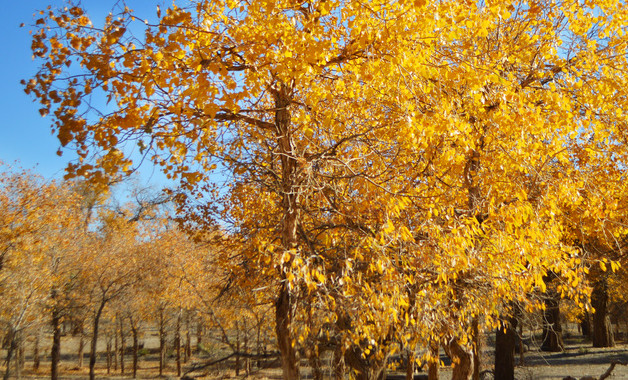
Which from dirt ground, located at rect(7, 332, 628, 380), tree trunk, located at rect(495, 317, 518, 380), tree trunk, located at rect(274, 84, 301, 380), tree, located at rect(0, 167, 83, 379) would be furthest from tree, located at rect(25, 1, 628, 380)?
tree, located at rect(0, 167, 83, 379)

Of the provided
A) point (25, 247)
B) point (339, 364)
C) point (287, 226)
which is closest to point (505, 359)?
point (339, 364)

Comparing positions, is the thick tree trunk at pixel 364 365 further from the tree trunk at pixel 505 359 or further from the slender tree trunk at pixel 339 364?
the tree trunk at pixel 505 359

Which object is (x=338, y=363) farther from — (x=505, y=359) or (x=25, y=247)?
(x=25, y=247)

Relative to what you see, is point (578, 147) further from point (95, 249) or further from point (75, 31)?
point (95, 249)

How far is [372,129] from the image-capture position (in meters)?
6.16

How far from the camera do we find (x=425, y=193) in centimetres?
750

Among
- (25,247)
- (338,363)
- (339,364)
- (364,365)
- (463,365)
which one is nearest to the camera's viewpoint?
(338,363)

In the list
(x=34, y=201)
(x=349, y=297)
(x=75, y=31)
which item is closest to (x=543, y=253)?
(x=349, y=297)

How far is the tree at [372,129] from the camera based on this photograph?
188 inches

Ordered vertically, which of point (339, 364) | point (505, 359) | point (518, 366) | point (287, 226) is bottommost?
point (518, 366)

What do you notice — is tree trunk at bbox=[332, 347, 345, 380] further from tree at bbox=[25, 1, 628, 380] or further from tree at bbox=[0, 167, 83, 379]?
tree at bbox=[0, 167, 83, 379]

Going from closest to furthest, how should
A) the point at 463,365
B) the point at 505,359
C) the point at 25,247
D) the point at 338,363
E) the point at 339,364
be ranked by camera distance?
the point at 338,363
the point at 339,364
the point at 463,365
the point at 505,359
the point at 25,247

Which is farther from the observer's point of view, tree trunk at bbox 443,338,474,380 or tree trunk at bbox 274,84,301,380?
tree trunk at bbox 443,338,474,380

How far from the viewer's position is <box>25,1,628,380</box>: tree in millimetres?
4785
